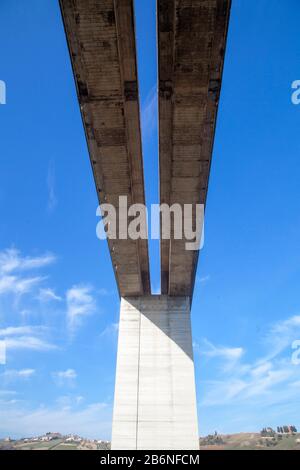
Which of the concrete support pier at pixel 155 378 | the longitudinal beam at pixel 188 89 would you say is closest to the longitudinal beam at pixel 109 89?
the longitudinal beam at pixel 188 89

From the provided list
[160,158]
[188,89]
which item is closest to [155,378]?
[160,158]

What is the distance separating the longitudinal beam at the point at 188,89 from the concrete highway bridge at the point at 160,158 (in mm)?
27

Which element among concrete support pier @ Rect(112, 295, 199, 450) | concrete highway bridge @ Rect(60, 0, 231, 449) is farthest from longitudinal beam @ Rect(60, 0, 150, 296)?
concrete support pier @ Rect(112, 295, 199, 450)

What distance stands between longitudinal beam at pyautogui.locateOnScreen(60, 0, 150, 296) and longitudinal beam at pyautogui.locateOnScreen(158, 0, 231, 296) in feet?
3.03

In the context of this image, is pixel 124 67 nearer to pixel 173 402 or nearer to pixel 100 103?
pixel 100 103

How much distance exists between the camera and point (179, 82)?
10156 mm

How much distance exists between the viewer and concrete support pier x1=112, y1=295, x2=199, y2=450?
61.4 feet

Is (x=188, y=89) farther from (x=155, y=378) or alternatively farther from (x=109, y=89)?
(x=155, y=378)

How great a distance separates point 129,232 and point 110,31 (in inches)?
363

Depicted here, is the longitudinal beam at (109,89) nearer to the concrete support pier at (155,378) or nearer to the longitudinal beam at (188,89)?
the longitudinal beam at (188,89)

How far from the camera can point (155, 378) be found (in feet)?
66.8

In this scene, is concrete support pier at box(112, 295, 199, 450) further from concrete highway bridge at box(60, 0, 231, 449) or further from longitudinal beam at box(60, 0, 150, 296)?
longitudinal beam at box(60, 0, 150, 296)

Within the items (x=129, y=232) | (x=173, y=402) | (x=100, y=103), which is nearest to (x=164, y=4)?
(x=100, y=103)

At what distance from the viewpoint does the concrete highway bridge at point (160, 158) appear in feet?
28.9
